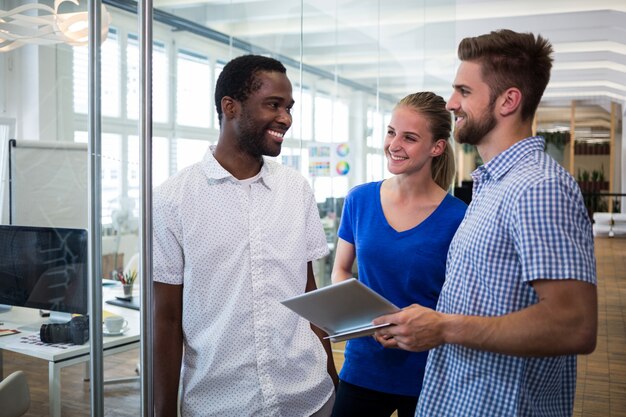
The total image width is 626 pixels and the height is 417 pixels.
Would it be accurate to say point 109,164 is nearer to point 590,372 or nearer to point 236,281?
point 236,281

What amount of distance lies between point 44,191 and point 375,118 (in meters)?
4.47

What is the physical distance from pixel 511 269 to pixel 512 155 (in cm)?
26

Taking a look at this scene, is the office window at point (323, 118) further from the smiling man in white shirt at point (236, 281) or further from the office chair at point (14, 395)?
the office chair at point (14, 395)

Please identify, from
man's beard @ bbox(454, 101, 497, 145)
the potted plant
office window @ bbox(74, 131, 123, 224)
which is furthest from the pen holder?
man's beard @ bbox(454, 101, 497, 145)

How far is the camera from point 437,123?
80.5 inches

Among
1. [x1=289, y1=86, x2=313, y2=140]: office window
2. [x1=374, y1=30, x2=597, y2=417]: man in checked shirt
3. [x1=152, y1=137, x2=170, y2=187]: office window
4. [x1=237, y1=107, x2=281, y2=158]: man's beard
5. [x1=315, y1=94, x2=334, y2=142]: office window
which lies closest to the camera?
[x1=374, y1=30, x2=597, y2=417]: man in checked shirt

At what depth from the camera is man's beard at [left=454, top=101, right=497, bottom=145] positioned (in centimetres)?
146

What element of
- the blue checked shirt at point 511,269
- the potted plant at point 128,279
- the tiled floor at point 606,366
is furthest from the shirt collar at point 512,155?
the tiled floor at point 606,366

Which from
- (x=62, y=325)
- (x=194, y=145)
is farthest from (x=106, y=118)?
(x=194, y=145)

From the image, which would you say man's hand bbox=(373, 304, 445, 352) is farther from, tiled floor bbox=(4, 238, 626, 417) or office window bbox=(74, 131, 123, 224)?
office window bbox=(74, 131, 123, 224)

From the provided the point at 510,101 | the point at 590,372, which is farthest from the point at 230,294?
the point at 590,372

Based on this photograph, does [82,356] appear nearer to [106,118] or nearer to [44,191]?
[44,191]

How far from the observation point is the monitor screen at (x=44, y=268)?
5.17 feet

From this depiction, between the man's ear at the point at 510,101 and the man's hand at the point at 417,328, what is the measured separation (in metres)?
0.49
